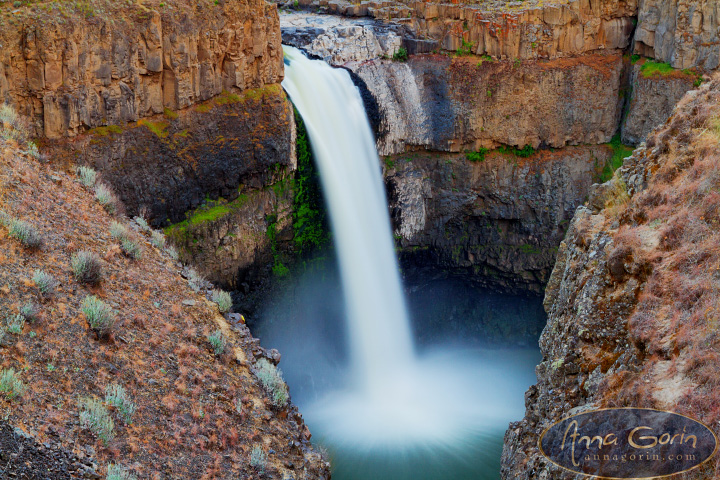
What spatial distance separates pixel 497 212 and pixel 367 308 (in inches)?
324

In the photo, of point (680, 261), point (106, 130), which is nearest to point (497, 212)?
point (106, 130)

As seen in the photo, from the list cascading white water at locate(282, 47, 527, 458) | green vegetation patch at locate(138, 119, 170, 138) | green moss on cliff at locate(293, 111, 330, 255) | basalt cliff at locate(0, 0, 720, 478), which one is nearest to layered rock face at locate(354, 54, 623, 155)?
basalt cliff at locate(0, 0, 720, 478)

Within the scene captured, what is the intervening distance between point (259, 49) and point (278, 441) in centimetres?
1580

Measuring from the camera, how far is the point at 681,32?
28.3 metres

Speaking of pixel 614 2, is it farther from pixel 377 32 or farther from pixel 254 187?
pixel 254 187

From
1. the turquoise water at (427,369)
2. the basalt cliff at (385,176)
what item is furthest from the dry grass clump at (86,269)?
the turquoise water at (427,369)

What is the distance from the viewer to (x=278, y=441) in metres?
11.6

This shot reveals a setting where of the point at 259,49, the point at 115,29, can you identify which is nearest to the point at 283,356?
the point at 259,49

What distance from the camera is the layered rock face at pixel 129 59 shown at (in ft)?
59.4

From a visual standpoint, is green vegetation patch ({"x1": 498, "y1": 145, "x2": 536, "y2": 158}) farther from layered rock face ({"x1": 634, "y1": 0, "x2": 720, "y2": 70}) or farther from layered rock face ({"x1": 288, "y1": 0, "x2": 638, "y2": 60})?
layered rock face ({"x1": 634, "y1": 0, "x2": 720, "y2": 70})

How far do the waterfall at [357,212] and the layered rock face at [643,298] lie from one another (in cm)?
1254

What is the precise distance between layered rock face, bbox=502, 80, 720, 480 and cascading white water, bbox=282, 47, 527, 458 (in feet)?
37.0

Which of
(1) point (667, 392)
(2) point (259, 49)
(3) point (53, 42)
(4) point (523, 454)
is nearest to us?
(1) point (667, 392)

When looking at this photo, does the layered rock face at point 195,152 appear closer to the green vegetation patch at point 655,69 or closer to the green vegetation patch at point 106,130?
the green vegetation patch at point 106,130
